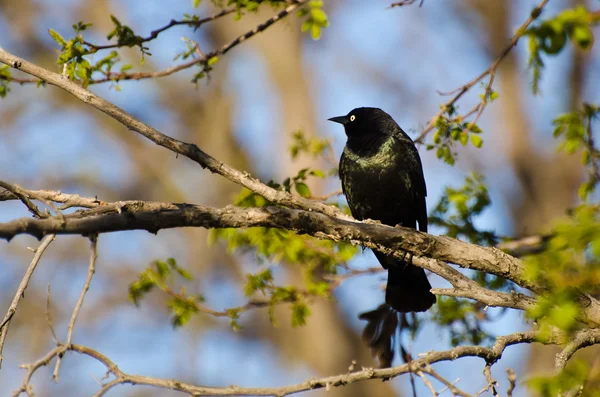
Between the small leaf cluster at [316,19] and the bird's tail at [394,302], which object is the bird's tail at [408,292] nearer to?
the bird's tail at [394,302]

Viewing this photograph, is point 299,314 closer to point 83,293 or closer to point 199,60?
point 199,60

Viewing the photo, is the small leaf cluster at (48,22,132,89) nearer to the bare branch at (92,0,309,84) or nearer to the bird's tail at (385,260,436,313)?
the bare branch at (92,0,309,84)

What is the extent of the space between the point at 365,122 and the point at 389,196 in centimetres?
87

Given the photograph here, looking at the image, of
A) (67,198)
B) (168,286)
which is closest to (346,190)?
(168,286)

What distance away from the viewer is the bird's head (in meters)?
5.70

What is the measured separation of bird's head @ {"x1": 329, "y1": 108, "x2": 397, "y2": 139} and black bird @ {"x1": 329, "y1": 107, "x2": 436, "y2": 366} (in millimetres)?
21

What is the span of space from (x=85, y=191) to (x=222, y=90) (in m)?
3.38

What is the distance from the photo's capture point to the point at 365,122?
595cm

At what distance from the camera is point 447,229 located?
5.45 meters

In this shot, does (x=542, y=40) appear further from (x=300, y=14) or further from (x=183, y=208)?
(x=300, y=14)

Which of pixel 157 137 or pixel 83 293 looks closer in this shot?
pixel 83 293

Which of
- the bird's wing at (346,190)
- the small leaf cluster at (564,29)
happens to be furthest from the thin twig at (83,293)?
the bird's wing at (346,190)

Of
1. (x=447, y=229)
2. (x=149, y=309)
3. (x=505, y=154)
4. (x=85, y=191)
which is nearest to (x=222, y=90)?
(x=85, y=191)

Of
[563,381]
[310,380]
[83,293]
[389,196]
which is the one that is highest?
[389,196]
